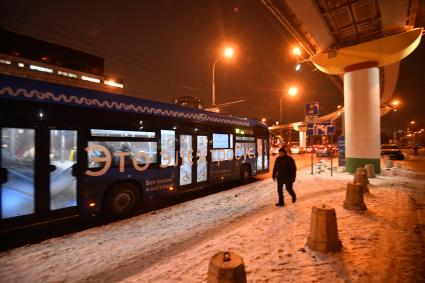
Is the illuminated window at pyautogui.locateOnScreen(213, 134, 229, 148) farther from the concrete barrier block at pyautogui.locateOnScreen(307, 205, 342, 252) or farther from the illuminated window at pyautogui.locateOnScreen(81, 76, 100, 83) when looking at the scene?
the illuminated window at pyautogui.locateOnScreen(81, 76, 100, 83)

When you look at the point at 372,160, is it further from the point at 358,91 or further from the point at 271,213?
the point at 271,213

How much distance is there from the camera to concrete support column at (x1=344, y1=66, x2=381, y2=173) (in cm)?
1436

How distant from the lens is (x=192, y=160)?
8852 mm

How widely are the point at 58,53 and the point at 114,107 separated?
2247 inches

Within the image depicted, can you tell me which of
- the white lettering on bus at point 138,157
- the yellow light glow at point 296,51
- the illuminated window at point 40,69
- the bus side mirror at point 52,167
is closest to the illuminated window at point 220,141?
the white lettering on bus at point 138,157

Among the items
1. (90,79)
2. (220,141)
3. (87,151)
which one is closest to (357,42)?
(220,141)

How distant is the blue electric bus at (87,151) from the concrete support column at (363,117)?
10477mm

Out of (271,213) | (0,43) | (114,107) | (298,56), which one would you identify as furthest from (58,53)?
(271,213)

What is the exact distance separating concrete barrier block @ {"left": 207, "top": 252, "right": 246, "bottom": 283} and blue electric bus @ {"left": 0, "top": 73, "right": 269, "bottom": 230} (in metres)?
4.63

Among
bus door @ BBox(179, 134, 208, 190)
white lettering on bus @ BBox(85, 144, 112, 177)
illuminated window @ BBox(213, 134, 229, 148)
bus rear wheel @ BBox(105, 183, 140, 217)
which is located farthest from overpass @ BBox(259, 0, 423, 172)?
bus rear wheel @ BBox(105, 183, 140, 217)

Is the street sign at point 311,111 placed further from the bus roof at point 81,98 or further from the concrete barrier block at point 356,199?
the bus roof at point 81,98

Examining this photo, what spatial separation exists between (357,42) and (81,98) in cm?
1507

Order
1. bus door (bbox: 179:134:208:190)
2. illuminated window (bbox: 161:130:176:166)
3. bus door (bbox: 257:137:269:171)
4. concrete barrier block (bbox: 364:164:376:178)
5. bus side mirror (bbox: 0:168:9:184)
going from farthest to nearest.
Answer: concrete barrier block (bbox: 364:164:376:178), bus door (bbox: 257:137:269:171), bus door (bbox: 179:134:208:190), illuminated window (bbox: 161:130:176:166), bus side mirror (bbox: 0:168:9:184)

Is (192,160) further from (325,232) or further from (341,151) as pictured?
(341,151)
